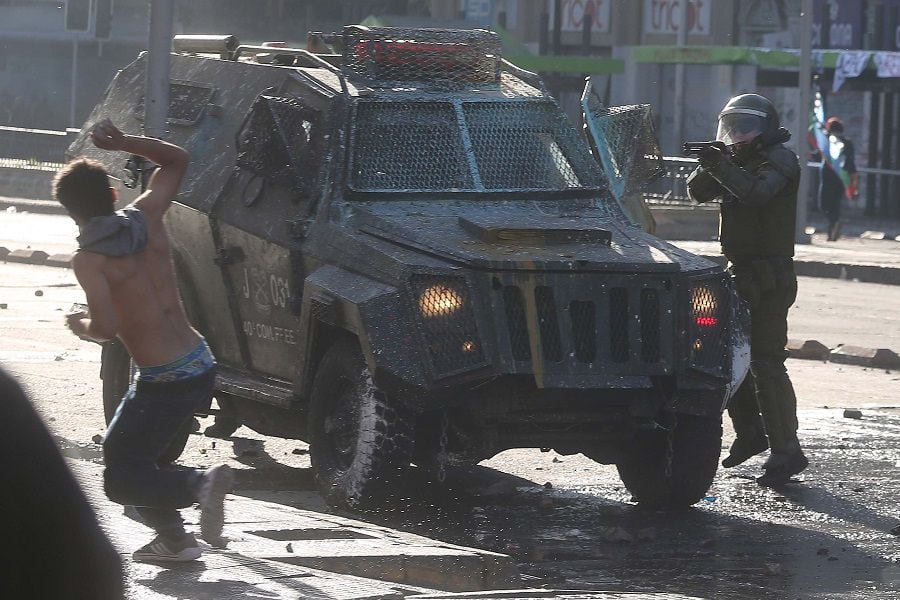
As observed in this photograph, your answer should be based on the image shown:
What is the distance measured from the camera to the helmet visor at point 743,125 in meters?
9.91

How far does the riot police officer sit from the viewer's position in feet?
32.0

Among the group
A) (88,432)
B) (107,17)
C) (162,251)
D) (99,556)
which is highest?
(107,17)

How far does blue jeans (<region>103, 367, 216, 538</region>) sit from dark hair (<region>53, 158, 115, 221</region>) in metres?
0.62

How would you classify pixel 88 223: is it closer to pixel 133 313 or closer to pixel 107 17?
pixel 133 313

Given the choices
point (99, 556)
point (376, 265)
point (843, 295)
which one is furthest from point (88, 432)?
point (843, 295)

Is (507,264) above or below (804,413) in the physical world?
above

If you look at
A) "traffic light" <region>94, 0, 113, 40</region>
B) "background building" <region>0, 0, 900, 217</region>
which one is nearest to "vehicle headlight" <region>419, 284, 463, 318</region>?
"traffic light" <region>94, 0, 113, 40</region>

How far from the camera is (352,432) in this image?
866 cm

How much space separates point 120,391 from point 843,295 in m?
13.2

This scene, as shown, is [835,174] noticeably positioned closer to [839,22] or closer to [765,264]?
[839,22]

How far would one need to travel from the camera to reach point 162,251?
267 inches

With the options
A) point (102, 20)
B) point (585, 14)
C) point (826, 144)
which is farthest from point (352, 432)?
point (585, 14)

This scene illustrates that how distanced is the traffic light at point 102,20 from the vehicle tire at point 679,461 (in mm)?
23210

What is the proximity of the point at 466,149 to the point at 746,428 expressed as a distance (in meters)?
2.08
